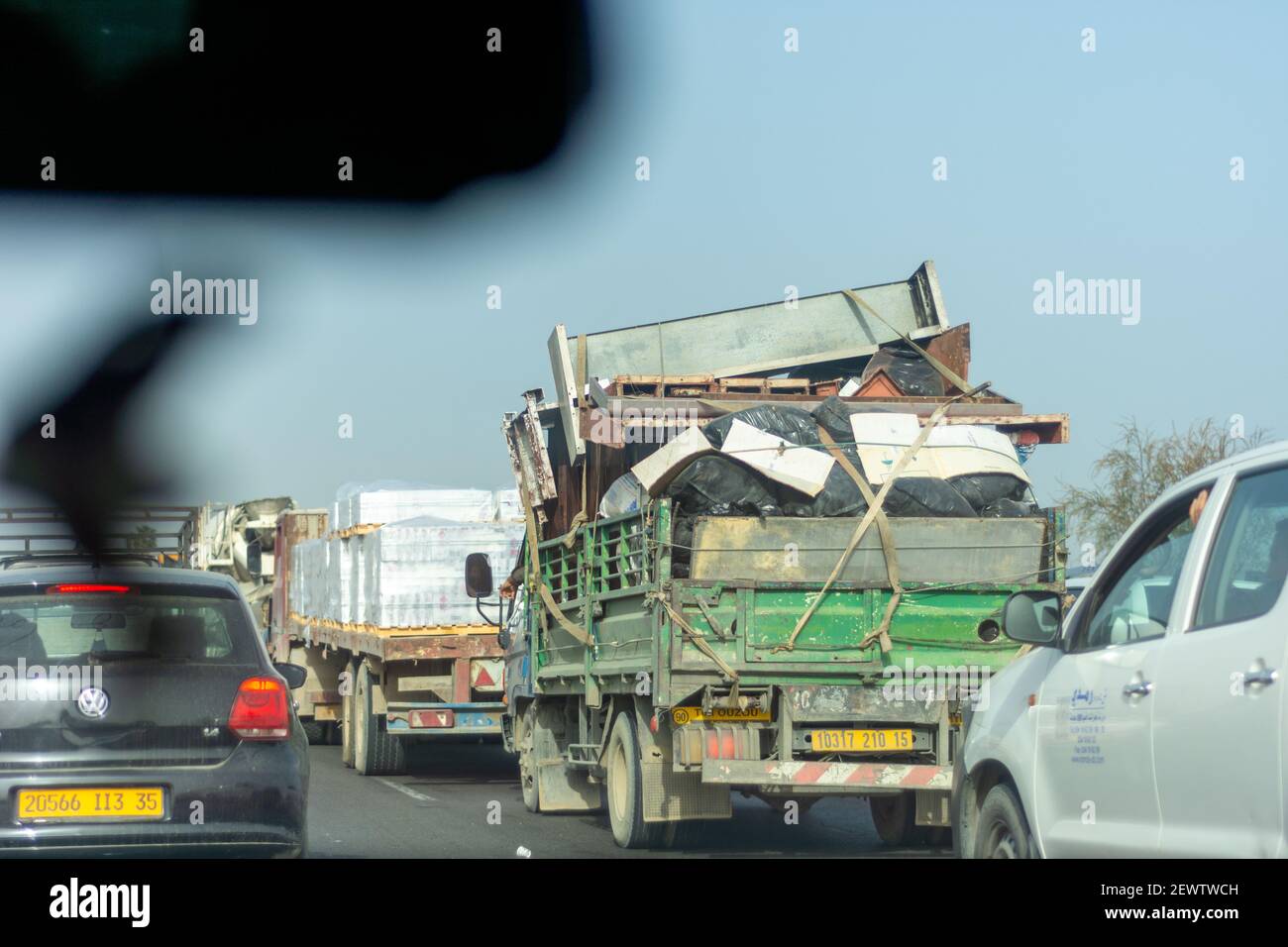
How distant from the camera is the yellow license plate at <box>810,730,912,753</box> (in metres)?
9.70

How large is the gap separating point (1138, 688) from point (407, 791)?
10861mm

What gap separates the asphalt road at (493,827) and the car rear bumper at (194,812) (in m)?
2.97

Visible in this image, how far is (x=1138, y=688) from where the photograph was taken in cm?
482

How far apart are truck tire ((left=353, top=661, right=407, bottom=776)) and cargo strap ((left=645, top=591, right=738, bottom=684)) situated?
24.0 ft

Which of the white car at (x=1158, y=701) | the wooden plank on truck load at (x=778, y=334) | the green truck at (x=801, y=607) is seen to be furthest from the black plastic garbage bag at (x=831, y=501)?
the white car at (x=1158, y=701)

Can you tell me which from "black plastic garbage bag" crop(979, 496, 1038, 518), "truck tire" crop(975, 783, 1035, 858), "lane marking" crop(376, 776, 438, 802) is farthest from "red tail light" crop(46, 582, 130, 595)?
"lane marking" crop(376, 776, 438, 802)

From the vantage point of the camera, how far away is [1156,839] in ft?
15.1

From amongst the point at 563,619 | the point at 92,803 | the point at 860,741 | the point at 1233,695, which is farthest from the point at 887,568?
the point at 1233,695

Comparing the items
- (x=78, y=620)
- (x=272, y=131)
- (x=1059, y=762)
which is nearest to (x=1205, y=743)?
(x=1059, y=762)

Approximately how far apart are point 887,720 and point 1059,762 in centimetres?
446

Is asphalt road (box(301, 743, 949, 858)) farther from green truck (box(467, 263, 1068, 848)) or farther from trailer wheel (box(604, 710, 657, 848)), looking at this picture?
green truck (box(467, 263, 1068, 848))

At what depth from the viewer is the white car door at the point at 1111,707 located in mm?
4797
